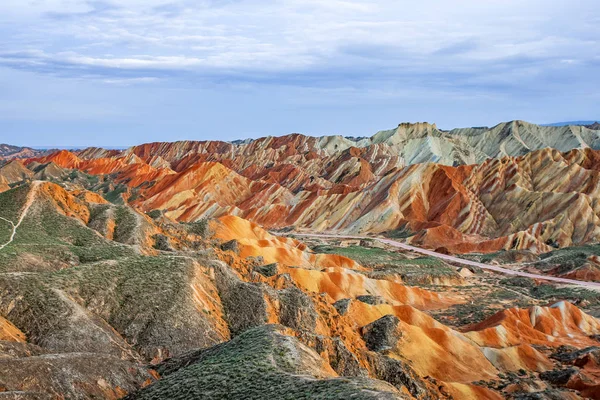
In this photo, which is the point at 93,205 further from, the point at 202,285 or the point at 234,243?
the point at 202,285

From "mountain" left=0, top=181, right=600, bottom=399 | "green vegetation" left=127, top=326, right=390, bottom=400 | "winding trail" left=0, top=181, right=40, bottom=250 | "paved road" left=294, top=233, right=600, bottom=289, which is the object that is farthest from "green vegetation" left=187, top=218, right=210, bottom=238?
"green vegetation" left=127, top=326, right=390, bottom=400

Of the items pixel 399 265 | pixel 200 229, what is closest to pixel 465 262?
pixel 399 265

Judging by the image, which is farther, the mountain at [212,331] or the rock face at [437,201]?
the rock face at [437,201]

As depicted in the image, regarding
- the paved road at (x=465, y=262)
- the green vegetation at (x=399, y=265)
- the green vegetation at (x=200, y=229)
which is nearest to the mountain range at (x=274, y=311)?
the green vegetation at (x=200, y=229)

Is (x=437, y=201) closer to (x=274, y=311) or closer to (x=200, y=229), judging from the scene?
(x=200, y=229)

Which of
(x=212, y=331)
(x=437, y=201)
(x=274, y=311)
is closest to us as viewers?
(x=212, y=331)

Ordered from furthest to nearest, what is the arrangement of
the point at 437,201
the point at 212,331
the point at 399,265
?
the point at 437,201 < the point at 399,265 < the point at 212,331

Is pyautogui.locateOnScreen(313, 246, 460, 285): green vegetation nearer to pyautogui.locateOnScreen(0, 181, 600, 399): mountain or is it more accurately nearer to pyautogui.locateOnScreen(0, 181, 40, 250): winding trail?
pyautogui.locateOnScreen(0, 181, 600, 399): mountain

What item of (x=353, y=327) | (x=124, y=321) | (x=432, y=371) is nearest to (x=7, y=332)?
(x=124, y=321)

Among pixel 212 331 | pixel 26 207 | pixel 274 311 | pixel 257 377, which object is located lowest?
pixel 212 331

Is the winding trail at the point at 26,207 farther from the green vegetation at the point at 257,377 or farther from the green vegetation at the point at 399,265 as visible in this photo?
the green vegetation at the point at 399,265

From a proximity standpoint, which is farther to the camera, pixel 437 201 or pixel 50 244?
pixel 437 201
